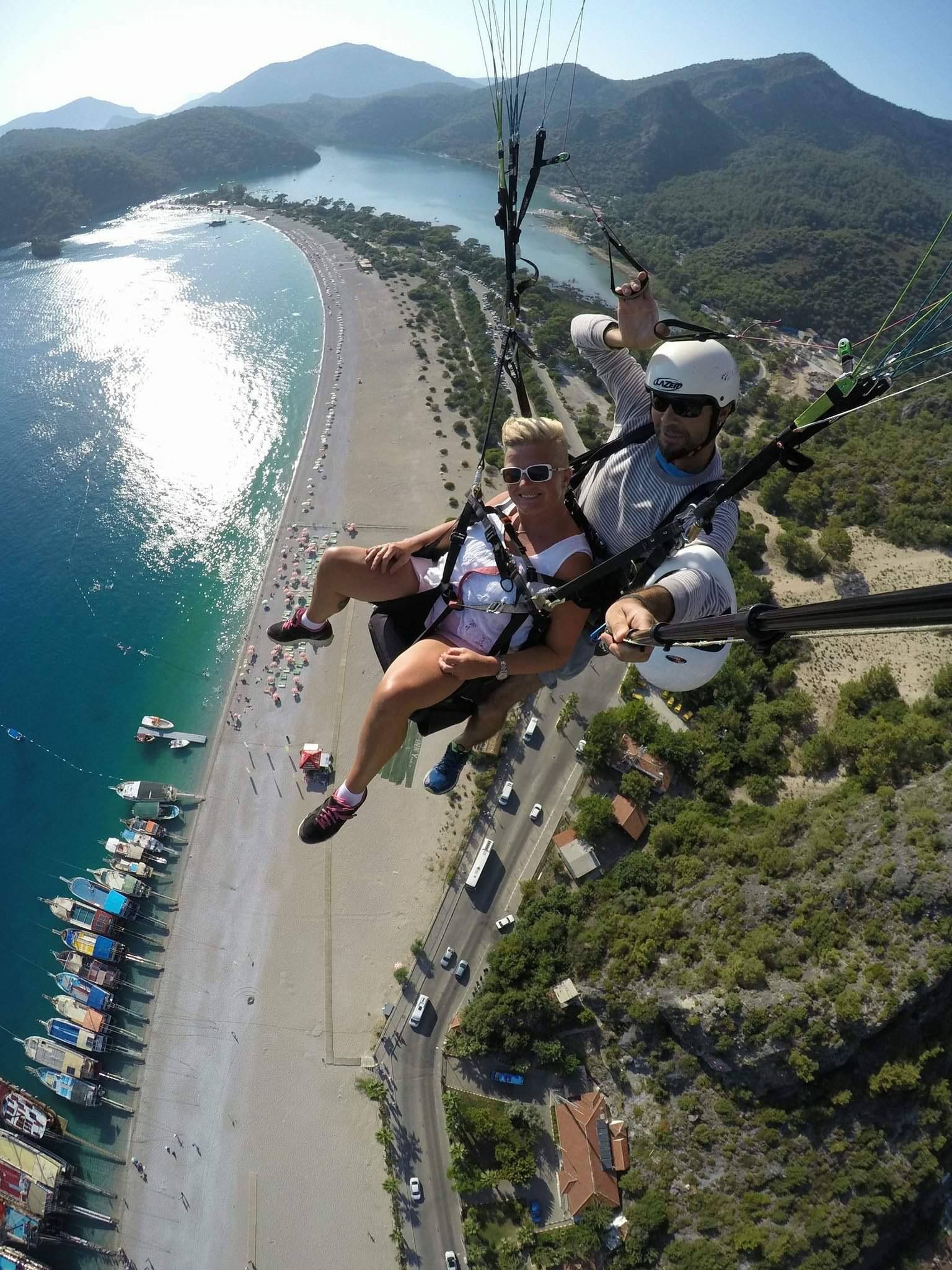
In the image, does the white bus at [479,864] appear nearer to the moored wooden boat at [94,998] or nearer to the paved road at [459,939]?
the paved road at [459,939]

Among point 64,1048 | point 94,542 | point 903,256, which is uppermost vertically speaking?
point 903,256

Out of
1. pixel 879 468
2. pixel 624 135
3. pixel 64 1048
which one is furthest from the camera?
pixel 624 135

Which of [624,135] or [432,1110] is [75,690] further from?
[624,135]

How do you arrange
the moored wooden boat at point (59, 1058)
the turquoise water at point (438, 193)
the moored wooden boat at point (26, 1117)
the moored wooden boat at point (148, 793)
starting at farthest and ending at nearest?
the turquoise water at point (438, 193)
the moored wooden boat at point (148, 793)
the moored wooden boat at point (59, 1058)
the moored wooden boat at point (26, 1117)

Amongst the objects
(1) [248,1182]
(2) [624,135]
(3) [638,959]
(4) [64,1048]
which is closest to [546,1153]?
(3) [638,959]

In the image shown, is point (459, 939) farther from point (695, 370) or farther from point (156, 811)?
point (695, 370)

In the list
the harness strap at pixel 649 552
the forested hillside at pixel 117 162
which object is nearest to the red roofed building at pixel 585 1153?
the harness strap at pixel 649 552

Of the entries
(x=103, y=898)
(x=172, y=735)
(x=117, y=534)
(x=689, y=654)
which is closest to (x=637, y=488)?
(x=689, y=654)
